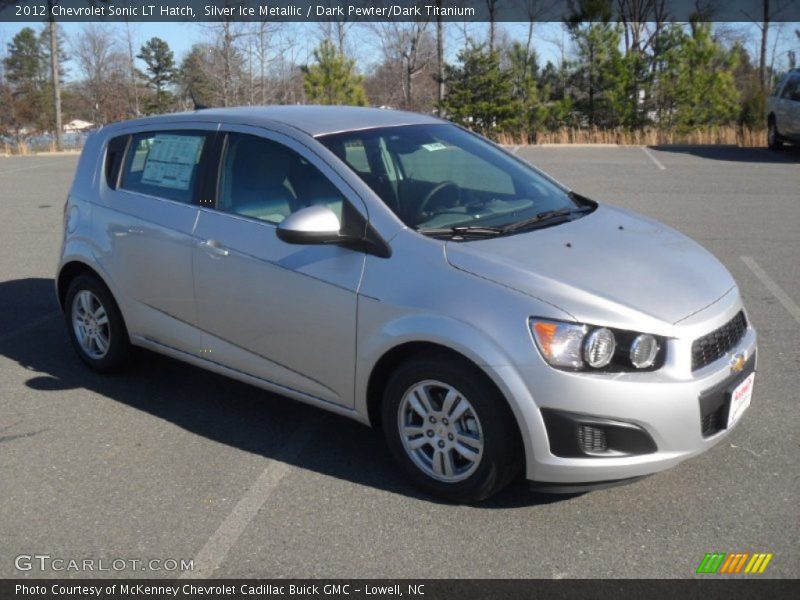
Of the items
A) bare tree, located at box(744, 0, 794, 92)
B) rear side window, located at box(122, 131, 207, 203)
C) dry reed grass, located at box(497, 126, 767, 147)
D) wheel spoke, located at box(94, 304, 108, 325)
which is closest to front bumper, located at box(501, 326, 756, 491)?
rear side window, located at box(122, 131, 207, 203)

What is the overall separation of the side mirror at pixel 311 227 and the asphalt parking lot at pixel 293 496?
3.74 feet

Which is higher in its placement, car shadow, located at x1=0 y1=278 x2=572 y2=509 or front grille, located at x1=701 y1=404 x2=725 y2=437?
front grille, located at x1=701 y1=404 x2=725 y2=437

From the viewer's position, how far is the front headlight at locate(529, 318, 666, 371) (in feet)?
11.8

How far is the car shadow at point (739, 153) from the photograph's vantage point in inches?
754

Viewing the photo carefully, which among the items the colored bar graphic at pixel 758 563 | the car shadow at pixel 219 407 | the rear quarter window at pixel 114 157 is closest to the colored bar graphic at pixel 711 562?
the colored bar graphic at pixel 758 563

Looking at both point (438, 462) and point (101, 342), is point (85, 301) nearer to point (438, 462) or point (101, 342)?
point (101, 342)

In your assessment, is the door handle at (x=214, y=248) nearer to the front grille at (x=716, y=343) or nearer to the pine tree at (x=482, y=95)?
the front grille at (x=716, y=343)

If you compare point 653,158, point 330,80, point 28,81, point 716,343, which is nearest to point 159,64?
point 28,81

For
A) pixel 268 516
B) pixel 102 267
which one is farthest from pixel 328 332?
pixel 102 267

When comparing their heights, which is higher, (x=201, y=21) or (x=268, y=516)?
(x=201, y=21)

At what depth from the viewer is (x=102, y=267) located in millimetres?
5523

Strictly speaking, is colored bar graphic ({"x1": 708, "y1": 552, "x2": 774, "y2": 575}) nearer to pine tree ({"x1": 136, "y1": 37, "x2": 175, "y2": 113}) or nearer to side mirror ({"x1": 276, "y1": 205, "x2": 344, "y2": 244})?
side mirror ({"x1": 276, "y1": 205, "x2": 344, "y2": 244})

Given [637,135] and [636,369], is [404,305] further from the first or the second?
[637,135]

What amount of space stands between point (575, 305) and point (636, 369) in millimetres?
351
